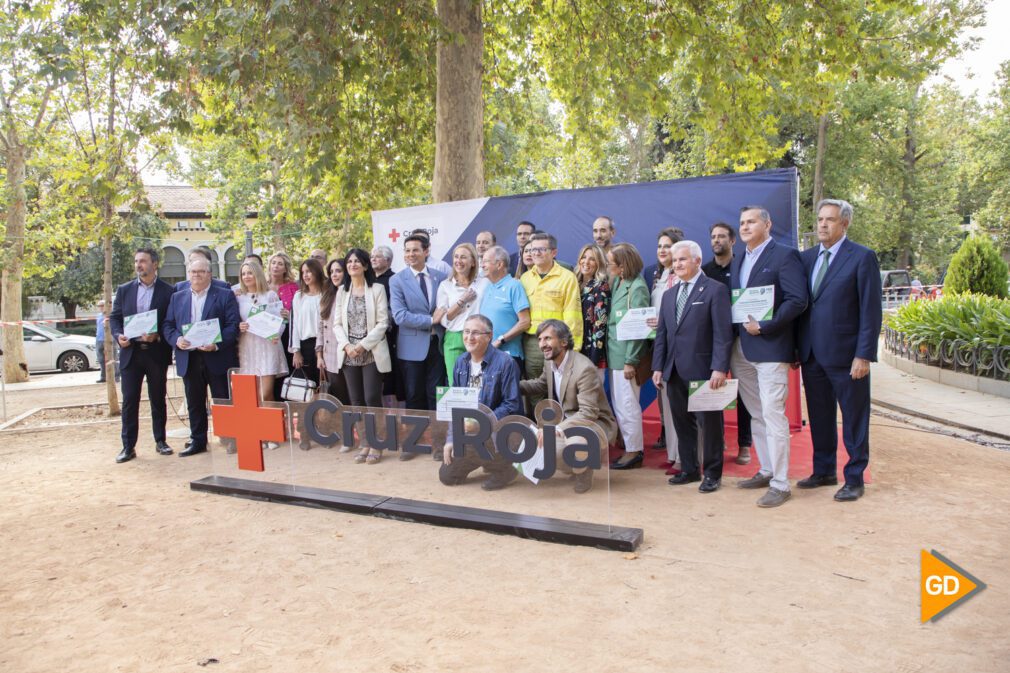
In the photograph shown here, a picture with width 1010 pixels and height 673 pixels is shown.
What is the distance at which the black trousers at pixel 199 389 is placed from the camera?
6.84 metres

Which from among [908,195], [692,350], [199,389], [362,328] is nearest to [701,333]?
[692,350]

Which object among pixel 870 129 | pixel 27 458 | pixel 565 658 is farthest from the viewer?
pixel 870 129

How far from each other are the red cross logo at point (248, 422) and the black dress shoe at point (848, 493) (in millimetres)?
3837

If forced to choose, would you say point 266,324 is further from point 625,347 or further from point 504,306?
point 625,347

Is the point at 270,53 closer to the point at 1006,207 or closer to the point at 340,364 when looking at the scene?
the point at 340,364

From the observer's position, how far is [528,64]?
12.5m

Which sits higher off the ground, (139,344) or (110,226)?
(110,226)

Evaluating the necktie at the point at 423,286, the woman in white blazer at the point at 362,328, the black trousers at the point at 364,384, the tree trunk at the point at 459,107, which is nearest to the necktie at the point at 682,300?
the necktie at the point at 423,286

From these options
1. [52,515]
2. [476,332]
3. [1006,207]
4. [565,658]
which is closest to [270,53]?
[476,332]

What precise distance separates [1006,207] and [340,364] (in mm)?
28903

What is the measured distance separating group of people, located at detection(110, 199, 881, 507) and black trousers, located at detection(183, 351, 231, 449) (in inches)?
0.6

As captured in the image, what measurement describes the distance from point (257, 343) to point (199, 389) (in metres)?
0.72

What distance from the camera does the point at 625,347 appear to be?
5.54 metres

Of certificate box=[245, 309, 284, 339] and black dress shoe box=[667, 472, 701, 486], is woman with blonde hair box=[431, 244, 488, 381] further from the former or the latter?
black dress shoe box=[667, 472, 701, 486]
